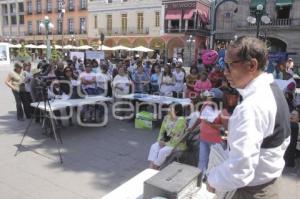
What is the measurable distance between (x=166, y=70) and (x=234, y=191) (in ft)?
23.5

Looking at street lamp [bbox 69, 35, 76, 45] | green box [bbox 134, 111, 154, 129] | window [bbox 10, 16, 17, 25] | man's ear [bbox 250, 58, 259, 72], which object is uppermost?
window [bbox 10, 16, 17, 25]

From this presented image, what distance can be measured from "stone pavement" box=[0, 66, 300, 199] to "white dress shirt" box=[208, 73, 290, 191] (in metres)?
2.78

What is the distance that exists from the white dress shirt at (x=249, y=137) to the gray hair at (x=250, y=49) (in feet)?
0.35

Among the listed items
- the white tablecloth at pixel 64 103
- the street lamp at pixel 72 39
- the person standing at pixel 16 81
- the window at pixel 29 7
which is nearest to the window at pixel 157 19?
the street lamp at pixel 72 39

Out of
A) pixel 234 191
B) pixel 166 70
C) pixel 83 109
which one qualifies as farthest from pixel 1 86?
pixel 234 191

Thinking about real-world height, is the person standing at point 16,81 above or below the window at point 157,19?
below

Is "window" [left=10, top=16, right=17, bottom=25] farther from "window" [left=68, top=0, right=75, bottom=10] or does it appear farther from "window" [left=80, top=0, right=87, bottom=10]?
"window" [left=80, top=0, right=87, bottom=10]

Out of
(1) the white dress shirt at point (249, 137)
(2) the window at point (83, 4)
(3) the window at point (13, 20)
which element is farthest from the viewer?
(3) the window at point (13, 20)

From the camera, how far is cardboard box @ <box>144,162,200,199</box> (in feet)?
6.79

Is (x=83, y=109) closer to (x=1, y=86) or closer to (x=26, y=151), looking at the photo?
(x=26, y=151)

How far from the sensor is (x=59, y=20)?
44938 mm

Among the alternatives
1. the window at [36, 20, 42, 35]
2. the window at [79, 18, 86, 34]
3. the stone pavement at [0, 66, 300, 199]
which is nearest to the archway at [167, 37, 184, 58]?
the window at [79, 18, 86, 34]

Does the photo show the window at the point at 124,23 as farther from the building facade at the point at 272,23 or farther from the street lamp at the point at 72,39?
the building facade at the point at 272,23

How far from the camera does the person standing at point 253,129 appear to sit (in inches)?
56.1
